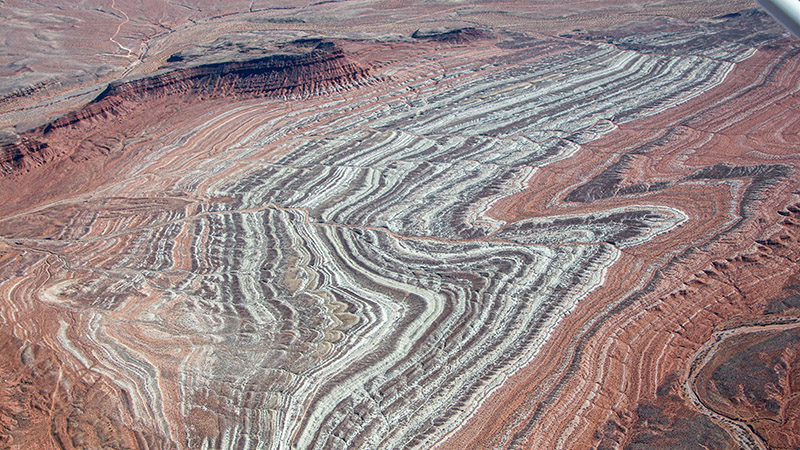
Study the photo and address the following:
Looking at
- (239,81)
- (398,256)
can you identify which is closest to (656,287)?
(398,256)

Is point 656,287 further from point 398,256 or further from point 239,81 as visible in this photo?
point 239,81

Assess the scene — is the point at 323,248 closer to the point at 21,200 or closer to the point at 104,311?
the point at 104,311

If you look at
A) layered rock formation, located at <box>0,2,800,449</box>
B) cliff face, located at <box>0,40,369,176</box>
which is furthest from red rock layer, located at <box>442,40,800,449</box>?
cliff face, located at <box>0,40,369,176</box>

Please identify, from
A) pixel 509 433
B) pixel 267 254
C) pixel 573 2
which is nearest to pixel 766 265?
pixel 509 433

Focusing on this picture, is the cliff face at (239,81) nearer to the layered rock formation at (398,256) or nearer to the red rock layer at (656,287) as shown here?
the layered rock formation at (398,256)

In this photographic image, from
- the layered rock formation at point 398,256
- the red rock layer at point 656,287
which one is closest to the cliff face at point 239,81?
the layered rock formation at point 398,256

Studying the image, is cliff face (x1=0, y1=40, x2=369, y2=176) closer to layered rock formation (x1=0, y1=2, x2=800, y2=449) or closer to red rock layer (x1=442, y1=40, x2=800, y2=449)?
layered rock formation (x1=0, y1=2, x2=800, y2=449)
